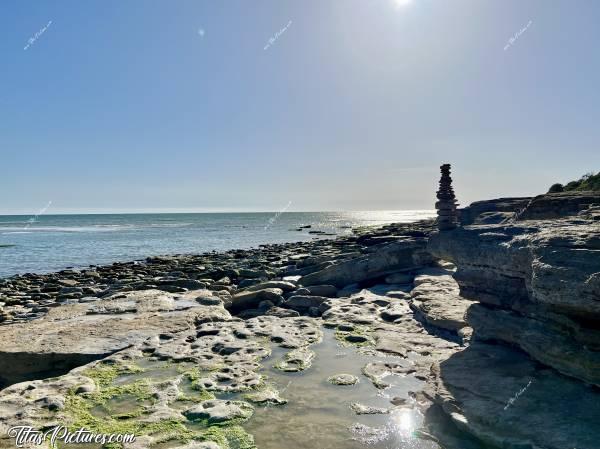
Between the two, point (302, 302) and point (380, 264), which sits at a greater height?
point (380, 264)

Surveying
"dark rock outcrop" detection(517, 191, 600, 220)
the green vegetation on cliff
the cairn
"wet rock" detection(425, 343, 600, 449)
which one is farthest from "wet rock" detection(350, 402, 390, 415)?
the green vegetation on cliff

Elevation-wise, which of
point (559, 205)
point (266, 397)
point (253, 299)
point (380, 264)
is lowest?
point (253, 299)

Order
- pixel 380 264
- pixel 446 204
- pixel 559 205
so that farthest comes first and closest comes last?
1. pixel 380 264
2. pixel 559 205
3. pixel 446 204

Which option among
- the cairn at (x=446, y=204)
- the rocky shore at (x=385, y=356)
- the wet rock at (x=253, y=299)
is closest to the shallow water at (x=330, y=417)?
the rocky shore at (x=385, y=356)

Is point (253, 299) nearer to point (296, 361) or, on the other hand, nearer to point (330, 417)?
point (296, 361)

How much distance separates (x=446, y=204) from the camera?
36.3ft

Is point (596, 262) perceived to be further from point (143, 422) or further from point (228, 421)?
point (143, 422)

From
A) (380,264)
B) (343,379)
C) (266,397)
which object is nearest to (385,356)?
(343,379)

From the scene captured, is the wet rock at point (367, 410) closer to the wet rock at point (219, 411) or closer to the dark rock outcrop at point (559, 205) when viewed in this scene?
the wet rock at point (219, 411)

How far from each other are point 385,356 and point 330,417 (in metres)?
3.15

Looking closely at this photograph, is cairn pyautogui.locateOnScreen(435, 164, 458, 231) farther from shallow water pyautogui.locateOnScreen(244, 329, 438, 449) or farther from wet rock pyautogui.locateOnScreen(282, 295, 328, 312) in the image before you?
wet rock pyautogui.locateOnScreen(282, 295, 328, 312)

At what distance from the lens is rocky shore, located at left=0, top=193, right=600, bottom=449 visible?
605cm

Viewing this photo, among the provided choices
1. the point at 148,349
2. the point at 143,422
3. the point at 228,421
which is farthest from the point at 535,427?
the point at 148,349

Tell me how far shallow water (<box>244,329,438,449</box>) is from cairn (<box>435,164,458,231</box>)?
426cm
